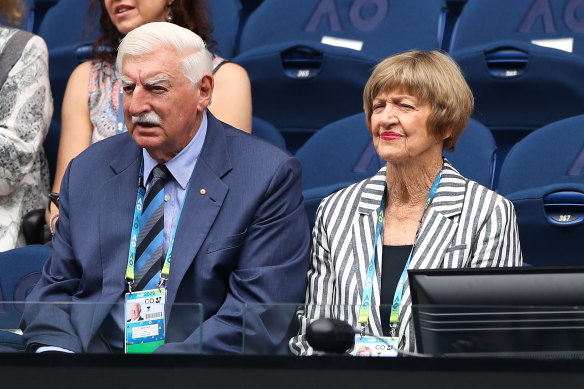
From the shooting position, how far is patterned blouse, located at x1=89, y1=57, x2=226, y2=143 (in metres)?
2.49

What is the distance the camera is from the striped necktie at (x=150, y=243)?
6.03 feet

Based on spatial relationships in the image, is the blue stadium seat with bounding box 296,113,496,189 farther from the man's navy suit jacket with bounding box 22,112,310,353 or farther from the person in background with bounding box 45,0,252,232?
the man's navy suit jacket with bounding box 22,112,310,353

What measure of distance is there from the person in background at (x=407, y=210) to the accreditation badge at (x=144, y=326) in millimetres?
590

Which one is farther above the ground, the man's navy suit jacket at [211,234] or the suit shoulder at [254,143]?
the suit shoulder at [254,143]

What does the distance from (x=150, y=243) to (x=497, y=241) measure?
0.70 metres

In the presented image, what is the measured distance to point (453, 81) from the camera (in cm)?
199

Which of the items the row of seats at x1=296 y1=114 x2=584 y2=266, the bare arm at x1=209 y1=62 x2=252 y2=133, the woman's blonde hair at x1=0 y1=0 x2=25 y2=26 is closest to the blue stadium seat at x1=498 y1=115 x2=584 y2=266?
the row of seats at x1=296 y1=114 x2=584 y2=266

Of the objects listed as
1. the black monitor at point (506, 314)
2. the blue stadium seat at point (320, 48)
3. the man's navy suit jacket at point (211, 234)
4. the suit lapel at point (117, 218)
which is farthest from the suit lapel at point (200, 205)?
the blue stadium seat at point (320, 48)

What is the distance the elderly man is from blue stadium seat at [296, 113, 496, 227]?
1.45 ft

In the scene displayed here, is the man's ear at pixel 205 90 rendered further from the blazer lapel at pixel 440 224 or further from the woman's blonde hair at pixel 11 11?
the woman's blonde hair at pixel 11 11

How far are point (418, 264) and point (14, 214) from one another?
3.87ft

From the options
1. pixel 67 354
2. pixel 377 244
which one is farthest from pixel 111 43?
pixel 67 354

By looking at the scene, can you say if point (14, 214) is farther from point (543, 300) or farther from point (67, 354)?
point (543, 300)

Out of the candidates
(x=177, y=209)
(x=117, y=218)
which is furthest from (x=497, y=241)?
(x=117, y=218)
